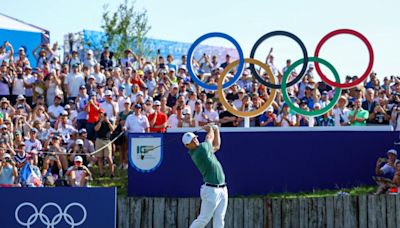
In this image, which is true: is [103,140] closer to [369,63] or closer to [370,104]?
[369,63]

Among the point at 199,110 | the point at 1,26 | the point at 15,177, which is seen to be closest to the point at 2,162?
the point at 15,177

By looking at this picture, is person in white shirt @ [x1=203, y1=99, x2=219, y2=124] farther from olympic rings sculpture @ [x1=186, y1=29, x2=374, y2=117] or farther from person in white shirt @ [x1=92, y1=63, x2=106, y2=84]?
person in white shirt @ [x1=92, y1=63, x2=106, y2=84]

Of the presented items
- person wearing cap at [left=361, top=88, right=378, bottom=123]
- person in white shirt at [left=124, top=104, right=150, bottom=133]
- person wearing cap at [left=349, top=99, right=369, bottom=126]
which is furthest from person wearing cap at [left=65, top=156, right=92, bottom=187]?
person wearing cap at [left=361, top=88, right=378, bottom=123]

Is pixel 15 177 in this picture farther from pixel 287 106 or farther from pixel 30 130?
pixel 287 106

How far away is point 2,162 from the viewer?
61.4 feet

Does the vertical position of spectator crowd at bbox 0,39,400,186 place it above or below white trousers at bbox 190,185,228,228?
above

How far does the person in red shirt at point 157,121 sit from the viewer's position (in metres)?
20.4

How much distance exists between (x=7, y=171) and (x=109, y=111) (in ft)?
11.7

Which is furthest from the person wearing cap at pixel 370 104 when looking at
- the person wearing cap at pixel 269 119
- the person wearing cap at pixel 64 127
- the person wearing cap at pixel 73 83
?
the person wearing cap at pixel 73 83

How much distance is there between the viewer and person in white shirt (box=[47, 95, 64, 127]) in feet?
73.1

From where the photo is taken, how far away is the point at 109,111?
70.6 feet

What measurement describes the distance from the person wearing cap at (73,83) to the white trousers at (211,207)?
30.9 ft

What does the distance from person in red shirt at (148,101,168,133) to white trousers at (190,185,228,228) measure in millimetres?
5568

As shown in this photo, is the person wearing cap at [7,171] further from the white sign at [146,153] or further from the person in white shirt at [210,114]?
the person in white shirt at [210,114]
